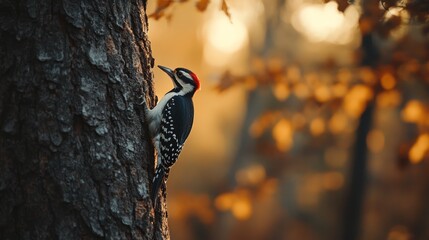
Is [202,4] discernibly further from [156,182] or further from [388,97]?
[388,97]

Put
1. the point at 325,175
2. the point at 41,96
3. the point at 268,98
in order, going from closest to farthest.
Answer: the point at 41,96
the point at 325,175
the point at 268,98

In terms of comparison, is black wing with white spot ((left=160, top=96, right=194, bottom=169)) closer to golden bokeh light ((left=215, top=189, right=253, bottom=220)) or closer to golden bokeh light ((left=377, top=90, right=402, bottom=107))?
golden bokeh light ((left=377, top=90, right=402, bottom=107))

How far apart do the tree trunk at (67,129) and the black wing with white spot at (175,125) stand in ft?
3.04

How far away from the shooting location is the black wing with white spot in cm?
396

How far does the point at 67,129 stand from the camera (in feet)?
9.14

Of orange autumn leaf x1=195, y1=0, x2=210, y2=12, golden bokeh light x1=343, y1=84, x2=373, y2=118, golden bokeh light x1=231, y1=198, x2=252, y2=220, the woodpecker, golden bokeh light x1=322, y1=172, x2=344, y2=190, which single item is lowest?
the woodpecker

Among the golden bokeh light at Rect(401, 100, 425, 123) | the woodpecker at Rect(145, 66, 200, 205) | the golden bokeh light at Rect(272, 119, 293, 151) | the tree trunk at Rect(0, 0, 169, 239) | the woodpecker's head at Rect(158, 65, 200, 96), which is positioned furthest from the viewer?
the golden bokeh light at Rect(272, 119, 293, 151)

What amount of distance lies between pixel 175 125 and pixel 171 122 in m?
0.08

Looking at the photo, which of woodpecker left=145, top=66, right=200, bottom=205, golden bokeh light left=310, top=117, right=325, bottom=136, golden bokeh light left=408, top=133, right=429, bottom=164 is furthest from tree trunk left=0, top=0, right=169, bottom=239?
golden bokeh light left=310, top=117, right=325, bottom=136

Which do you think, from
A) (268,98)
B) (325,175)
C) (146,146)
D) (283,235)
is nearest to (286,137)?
(146,146)

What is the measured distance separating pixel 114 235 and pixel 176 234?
1883cm

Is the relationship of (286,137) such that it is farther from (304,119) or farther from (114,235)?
(114,235)

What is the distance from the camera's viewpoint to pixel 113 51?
3.00 metres

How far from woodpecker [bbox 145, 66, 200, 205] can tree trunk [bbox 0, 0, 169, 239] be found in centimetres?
29
